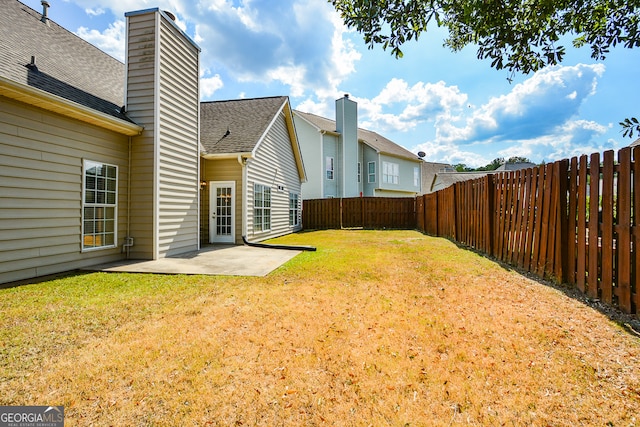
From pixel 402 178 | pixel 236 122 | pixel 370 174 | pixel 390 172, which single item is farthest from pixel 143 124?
pixel 402 178

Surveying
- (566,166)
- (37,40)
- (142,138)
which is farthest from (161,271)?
(566,166)

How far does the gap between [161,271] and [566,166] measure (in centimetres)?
744

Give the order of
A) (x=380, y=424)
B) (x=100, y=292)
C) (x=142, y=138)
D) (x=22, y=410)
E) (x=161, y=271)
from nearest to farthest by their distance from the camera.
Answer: (x=380, y=424), (x=22, y=410), (x=100, y=292), (x=161, y=271), (x=142, y=138)

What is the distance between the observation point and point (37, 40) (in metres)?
6.68

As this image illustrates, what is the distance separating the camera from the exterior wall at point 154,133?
7.05 metres

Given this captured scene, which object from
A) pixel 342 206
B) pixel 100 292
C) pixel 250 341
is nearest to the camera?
pixel 250 341

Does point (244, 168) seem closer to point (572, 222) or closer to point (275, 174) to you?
point (275, 174)

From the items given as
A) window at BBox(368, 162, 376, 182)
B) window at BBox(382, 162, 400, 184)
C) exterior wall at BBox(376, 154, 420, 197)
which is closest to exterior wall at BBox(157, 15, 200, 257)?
window at BBox(368, 162, 376, 182)

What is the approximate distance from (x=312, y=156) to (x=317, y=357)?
2000 cm

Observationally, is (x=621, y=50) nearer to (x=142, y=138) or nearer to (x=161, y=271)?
(x=161, y=271)

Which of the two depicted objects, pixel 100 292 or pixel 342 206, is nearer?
pixel 100 292

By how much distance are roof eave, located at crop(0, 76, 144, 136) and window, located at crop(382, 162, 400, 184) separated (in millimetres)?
21404

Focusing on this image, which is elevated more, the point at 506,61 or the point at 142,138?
the point at 506,61

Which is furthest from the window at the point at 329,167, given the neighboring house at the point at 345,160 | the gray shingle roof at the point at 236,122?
the gray shingle roof at the point at 236,122
